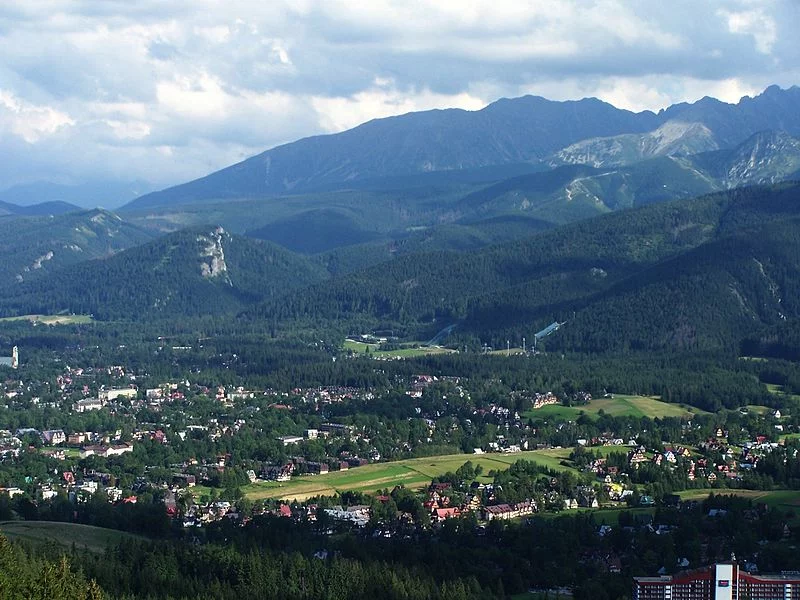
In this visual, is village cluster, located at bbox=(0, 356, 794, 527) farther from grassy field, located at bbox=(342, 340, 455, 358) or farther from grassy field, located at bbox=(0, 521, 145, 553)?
grassy field, located at bbox=(342, 340, 455, 358)

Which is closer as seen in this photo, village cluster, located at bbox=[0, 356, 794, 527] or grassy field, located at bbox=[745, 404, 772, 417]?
village cluster, located at bbox=[0, 356, 794, 527]

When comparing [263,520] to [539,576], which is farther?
[263,520]

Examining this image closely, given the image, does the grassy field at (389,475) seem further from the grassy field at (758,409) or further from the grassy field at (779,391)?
the grassy field at (779,391)

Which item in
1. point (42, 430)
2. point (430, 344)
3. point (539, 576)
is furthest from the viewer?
point (430, 344)

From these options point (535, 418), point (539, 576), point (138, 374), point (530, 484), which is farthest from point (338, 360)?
point (539, 576)

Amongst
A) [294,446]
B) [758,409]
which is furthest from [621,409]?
[294,446]

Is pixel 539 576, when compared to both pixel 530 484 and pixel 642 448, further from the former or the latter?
pixel 642 448

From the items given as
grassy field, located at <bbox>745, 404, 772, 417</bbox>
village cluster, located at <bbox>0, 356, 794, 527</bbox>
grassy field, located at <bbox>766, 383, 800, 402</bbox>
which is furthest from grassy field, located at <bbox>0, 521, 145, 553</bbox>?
grassy field, located at <bbox>766, 383, 800, 402</bbox>

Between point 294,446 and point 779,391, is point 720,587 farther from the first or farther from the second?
point 779,391
